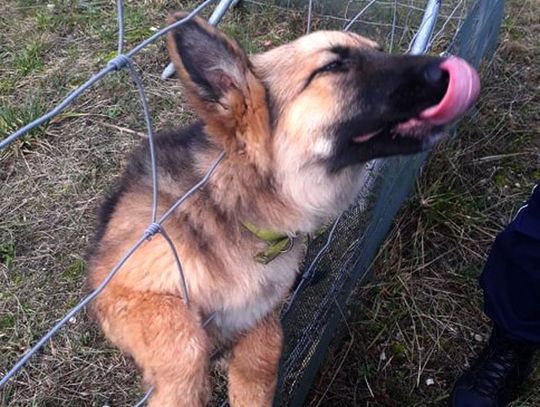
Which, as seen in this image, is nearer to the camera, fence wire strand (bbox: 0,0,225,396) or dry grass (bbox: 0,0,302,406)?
fence wire strand (bbox: 0,0,225,396)

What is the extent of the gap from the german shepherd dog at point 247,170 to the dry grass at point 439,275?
0.91 m

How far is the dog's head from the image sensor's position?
1933 millimetres

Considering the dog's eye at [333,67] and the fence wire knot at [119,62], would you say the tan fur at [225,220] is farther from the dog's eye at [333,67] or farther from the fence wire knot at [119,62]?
the fence wire knot at [119,62]

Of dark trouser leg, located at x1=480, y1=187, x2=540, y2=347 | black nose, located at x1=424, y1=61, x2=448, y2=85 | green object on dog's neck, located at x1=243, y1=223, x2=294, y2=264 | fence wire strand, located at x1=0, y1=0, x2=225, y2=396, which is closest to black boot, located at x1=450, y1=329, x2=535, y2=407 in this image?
dark trouser leg, located at x1=480, y1=187, x2=540, y2=347

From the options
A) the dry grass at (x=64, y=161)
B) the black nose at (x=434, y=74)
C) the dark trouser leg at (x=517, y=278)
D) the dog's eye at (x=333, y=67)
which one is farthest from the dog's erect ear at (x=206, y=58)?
the dry grass at (x=64, y=161)

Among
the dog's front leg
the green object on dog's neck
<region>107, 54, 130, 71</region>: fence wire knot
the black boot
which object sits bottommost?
the black boot

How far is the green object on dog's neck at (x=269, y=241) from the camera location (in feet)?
7.16

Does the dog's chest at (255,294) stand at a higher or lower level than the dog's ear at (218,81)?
lower

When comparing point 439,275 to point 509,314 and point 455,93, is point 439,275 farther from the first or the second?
point 455,93

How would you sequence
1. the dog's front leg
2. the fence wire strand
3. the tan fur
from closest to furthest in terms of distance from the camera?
the fence wire strand < the tan fur < the dog's front leg

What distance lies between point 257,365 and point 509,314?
3.70 ft

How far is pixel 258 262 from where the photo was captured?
224cm

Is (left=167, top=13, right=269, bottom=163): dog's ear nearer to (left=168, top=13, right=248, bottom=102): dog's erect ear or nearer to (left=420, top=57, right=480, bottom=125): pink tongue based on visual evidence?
(left=168, top=13, right=248, bottom=102): dog's erect ear

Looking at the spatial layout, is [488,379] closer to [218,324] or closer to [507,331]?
[507,331]
